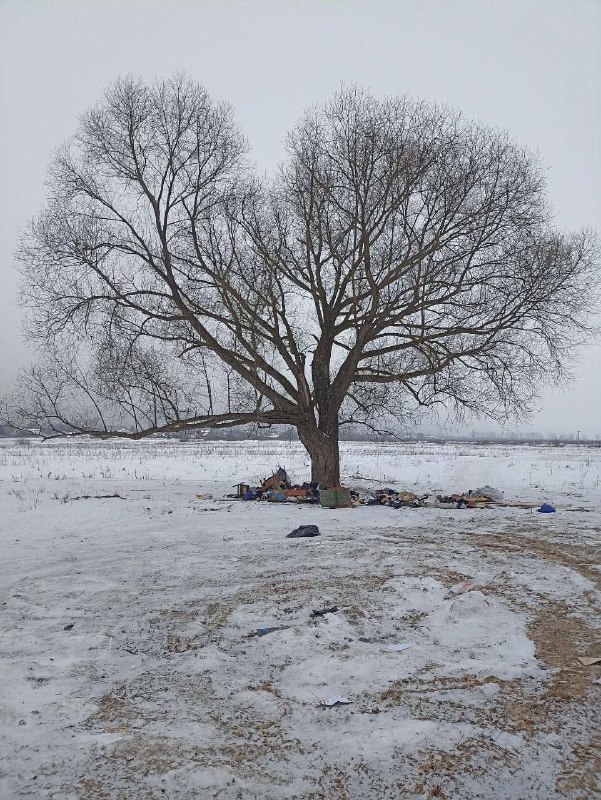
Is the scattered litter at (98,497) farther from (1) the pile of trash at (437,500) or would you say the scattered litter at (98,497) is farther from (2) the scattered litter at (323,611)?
(2) the scattered litter at (323,611)

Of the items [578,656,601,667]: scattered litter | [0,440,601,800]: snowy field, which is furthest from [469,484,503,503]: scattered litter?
[578,656,601,667]: scattered litter

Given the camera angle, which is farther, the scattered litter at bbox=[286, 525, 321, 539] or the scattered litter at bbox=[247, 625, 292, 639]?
the scattered litter at bbox=[286, 525, 321, 539]

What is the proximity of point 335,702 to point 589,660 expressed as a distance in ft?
6.21

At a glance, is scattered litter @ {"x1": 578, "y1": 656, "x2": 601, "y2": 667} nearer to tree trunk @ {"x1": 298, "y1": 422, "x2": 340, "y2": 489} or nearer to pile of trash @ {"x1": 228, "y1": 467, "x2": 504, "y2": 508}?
pile of trash @ {"x1": 228, "y1": 467, "x2": 504, "y2": 508}

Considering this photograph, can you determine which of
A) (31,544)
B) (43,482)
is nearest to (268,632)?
(31,544)

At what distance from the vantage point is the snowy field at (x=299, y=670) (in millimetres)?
2461

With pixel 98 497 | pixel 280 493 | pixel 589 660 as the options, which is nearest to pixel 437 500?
pixel 280 493

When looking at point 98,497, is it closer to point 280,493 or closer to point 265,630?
point 280,493

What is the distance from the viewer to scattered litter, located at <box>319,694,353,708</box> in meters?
3.08

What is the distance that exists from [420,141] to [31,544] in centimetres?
1105

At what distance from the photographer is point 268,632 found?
417 cm

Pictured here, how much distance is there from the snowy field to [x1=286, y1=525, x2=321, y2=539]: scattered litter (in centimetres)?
59

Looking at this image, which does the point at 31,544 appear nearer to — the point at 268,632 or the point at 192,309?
the point at 268,632

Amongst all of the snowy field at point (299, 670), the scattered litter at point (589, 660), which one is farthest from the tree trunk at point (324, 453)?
the scattered litter at point (589, 660)
